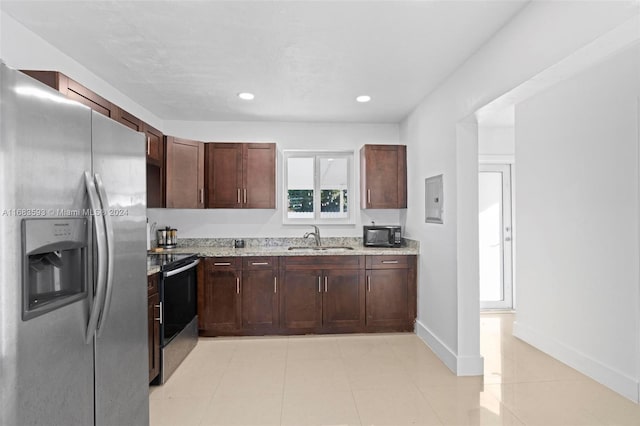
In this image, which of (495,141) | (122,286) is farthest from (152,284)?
(495,141)

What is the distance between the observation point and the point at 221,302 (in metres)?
3.79

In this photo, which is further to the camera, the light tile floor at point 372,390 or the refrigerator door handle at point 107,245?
the light tile floor at point 372,390

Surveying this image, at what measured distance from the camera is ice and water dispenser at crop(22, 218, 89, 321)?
3.44 ft

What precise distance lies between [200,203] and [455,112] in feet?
9.33

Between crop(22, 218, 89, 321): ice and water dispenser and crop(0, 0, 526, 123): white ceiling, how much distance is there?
1.46 m

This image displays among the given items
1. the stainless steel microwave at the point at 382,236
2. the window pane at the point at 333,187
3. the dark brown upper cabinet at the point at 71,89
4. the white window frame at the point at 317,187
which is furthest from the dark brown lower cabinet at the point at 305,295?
the dark brown upper cabinet at the point at 71,89

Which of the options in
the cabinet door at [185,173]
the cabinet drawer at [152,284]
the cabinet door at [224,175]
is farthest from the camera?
the cabinet door at [224,175]

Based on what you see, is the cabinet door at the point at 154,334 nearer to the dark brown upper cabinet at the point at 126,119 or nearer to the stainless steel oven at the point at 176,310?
the stainless steel oven at the point at 176,310

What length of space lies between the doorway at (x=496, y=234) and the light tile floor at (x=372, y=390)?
131cm

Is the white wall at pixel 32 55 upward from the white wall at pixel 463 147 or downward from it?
upward

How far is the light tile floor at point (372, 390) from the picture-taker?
7.49ft

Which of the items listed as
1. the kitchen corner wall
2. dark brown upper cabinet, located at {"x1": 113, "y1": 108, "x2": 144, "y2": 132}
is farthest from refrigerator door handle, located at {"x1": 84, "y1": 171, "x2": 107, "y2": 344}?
the kitchen corner wall

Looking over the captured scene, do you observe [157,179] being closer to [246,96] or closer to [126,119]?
[126,119]

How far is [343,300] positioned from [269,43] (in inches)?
105
